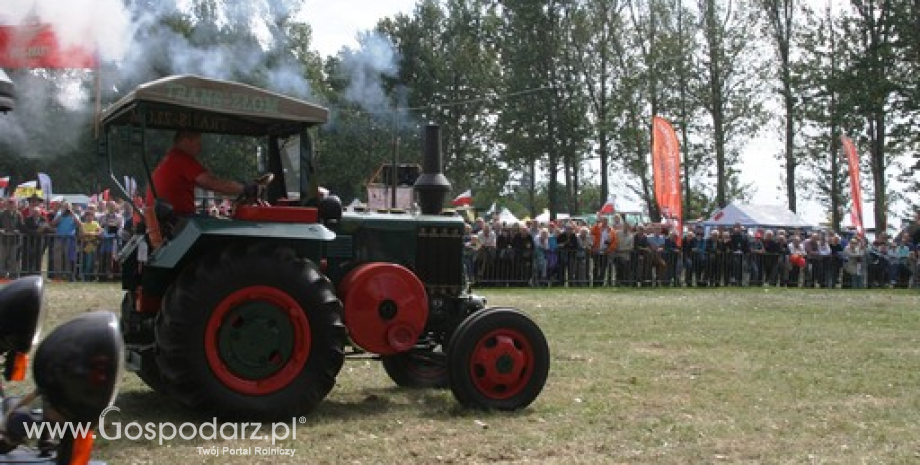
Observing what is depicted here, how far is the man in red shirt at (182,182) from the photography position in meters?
6.62

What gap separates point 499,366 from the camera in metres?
6.90

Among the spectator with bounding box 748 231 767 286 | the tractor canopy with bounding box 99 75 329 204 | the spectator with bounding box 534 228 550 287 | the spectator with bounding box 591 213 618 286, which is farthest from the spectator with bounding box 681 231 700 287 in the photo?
the tractor canopy with bounding box 99 75 329 204

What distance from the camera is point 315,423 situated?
6.34 metres

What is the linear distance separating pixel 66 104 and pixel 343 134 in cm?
525

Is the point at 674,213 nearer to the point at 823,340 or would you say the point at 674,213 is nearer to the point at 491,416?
the point at 823,340

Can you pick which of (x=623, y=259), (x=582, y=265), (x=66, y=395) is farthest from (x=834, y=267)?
(x=66, y=395)

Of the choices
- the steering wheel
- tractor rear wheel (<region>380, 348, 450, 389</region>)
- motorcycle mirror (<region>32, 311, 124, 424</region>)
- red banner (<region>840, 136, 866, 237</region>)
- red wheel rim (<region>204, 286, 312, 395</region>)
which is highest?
red banner (<region>840, 136, 866, 237</region>)

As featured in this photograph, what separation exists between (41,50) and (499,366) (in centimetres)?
925

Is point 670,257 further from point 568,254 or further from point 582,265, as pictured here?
point 568,254

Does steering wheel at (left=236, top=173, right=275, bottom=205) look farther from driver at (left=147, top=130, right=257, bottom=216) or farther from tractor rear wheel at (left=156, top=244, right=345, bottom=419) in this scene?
tractor rear wheel at (left=156, top=244, right=345, bottom=419)

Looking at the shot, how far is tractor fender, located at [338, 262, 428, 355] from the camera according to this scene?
7.02 metres

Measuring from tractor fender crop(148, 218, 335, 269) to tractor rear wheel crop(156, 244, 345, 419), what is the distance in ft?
0.39

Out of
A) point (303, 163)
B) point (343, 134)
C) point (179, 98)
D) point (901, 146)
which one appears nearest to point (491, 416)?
point (303, 163)

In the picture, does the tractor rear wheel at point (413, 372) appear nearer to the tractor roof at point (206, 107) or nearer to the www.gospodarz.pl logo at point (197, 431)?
the www.gospodarz.pl logo at point (197, 431)
